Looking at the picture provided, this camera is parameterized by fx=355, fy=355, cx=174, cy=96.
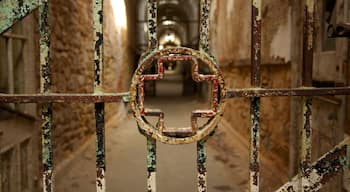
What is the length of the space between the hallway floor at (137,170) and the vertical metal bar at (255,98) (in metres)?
2.48

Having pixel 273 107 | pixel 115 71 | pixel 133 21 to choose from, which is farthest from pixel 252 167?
pixel 133 21

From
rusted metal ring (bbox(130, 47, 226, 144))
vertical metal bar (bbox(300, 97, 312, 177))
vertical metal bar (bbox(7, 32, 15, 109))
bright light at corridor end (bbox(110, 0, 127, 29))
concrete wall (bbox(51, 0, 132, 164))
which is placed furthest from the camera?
bright light at corridor end (bbox(110, 0, 127, 29))

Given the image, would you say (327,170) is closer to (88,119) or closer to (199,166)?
(199,166)

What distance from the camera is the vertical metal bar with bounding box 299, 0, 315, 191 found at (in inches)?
42.5

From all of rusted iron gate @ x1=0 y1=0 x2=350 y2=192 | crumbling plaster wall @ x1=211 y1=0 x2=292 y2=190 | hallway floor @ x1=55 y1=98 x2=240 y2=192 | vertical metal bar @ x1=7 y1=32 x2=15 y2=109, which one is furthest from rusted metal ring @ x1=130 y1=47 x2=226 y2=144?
hallway floor @ x1=55 y1=98 x2=240 y2=192

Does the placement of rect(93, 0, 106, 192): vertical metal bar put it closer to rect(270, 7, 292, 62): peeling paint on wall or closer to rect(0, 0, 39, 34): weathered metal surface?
rect(0, 0, 39, 34): weathered metal surface

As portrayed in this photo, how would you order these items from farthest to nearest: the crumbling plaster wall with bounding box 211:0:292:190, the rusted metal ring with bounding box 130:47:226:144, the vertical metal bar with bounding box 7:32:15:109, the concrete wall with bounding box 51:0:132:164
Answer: the concrete wall with bounding box 51:0:132:164 < the crumbling plaster wall with bounding box 211:0:292:190 < the vertical metal bar with bounding box 7:32:15:109 < the rusted metal ring with bounding box 130:47:226:144

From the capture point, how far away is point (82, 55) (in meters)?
5.03

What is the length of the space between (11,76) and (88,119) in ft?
8.16

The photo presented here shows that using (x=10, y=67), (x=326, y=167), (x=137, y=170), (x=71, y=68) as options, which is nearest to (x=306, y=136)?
(x=326, y=167)

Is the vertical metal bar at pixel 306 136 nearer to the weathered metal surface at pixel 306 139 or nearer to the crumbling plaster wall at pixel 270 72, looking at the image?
the weathered metal surface at pixel 306 139

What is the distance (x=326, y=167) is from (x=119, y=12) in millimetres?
7395

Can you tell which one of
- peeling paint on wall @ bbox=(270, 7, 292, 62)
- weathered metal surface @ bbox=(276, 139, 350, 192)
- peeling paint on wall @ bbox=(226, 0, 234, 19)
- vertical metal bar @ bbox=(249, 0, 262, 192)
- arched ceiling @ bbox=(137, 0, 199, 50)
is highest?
arched ceiling @ bbox=(137, 0, 199, 50)

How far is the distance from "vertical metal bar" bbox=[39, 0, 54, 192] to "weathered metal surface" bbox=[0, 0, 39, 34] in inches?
1.4
